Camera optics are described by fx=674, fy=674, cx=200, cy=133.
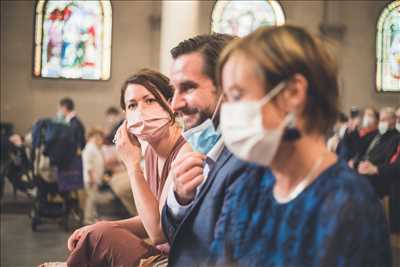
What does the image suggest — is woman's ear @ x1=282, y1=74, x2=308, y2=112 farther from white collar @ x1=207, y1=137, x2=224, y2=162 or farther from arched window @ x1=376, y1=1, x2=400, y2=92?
arched window @ x1=376, y1=1, x2=400, y2=92

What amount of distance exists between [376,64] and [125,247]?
14693 mm

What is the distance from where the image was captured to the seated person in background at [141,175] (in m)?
2.46

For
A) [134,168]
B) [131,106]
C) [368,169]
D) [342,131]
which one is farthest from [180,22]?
[134,168]

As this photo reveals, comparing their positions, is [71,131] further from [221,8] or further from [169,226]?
[221,8]

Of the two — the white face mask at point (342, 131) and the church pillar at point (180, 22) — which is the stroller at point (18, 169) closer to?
the church pillar at point (180, 22)

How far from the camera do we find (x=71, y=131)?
830 centimetres

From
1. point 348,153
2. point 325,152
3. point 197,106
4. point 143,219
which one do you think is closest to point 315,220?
point 325,152

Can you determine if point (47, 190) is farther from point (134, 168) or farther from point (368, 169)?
point (134, 168)

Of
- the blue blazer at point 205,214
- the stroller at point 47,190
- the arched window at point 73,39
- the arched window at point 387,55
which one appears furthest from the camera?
the arched window at point 387,55

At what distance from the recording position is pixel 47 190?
8.61 metres

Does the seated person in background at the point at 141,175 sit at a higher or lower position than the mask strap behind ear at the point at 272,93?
lower

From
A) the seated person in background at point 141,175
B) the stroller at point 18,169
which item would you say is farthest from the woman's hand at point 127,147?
the stroller at point 18,169

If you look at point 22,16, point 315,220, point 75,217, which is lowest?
point 75,217

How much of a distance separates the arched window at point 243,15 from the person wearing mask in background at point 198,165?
1368 cm
